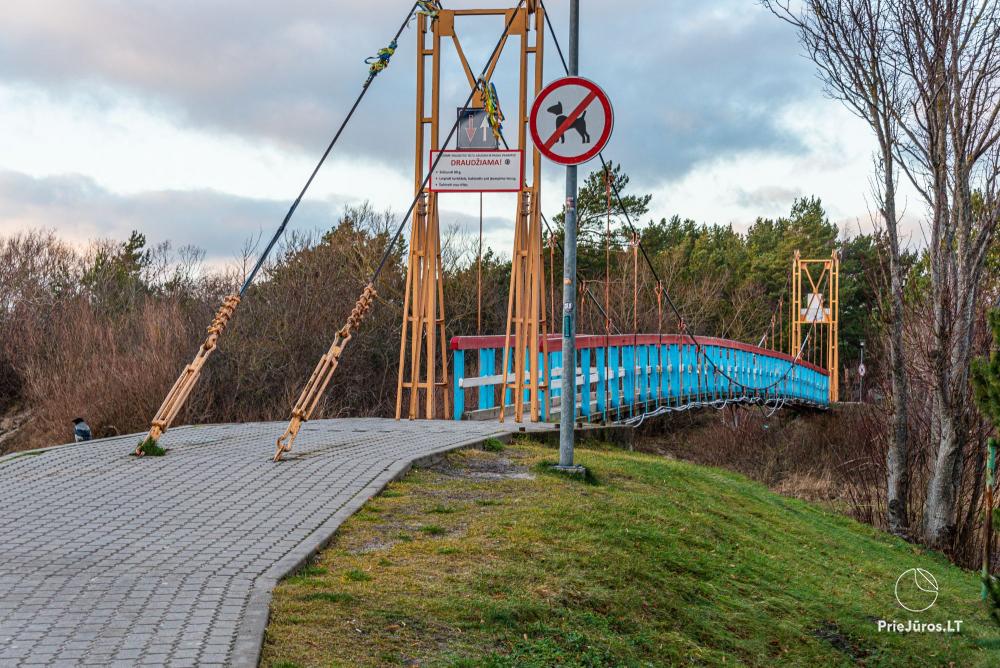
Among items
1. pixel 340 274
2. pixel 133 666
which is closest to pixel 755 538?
pixel 133 666

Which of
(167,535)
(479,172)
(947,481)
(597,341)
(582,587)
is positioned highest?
(479,172)

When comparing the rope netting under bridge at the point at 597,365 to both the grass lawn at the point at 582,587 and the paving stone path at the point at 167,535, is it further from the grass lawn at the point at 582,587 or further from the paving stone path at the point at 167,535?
the grass lawn at the point at 582,587

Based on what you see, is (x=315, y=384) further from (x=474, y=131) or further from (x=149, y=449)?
(x=474, y=131)

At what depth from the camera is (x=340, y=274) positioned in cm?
3086

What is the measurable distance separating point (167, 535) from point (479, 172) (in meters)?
7.85

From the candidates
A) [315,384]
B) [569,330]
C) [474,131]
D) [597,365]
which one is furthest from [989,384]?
[597,365]

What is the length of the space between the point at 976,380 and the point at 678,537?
90.8 inches

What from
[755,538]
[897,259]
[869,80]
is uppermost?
[869,80]

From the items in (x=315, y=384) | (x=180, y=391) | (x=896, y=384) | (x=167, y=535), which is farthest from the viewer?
(x=896, y=384)

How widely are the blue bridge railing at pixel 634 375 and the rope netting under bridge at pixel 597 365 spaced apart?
2 cm

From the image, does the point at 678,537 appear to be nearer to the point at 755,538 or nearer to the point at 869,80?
the point at 755,538

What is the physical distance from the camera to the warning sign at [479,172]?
13977 millimetres

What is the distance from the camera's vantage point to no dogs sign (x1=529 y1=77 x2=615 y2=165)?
382 inches

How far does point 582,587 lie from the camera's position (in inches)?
248
